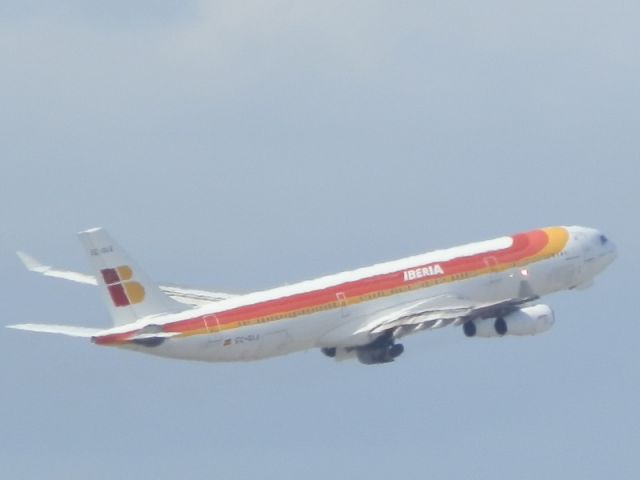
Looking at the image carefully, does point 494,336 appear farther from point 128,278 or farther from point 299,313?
point 128,278

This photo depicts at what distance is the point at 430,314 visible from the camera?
166500mm

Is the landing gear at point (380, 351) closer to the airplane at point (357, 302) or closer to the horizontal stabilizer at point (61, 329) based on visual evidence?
the airplane at point (357, 302)

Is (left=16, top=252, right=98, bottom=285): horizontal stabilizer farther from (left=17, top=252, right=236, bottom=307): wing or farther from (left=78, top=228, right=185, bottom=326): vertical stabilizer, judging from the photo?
(left=78, top=228, right=185, bottom=326): vertical stabilizer

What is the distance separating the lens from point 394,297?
545ft

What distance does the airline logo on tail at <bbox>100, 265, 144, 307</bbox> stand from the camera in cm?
15600

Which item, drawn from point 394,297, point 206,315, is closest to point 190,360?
point 206,315

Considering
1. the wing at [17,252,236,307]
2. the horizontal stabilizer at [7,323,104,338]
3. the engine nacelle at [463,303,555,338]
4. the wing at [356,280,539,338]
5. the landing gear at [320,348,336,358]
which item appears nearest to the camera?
the horizontal stabilizer at [7,323,104,338]

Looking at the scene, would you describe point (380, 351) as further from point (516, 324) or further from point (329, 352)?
point (516, 324)

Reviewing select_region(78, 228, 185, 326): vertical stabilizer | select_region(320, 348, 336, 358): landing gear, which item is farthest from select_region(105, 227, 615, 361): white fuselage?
select_region(320, 348, 336, 358): landing gear

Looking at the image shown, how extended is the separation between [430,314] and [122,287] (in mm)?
19524

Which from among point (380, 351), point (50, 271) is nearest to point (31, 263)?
point (50, 271)

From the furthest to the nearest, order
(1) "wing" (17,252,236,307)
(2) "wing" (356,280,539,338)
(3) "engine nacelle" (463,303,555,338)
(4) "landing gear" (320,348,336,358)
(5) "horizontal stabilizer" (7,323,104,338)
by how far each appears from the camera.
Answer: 1. (1) "wing" (17,252,236,307)
2. (4) "landing gear" (320,348,336,358)
3. (3) "engine nacelle" (463,303,555,338)
4. (2) "wing" (356,280,539,338)
5. (5) "horizontal stabilizer" (7,323,104,338)

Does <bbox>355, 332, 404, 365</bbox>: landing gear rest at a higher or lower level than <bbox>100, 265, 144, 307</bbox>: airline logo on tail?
lower

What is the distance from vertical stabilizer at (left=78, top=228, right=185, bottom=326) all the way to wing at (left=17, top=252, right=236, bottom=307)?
15.7 m
